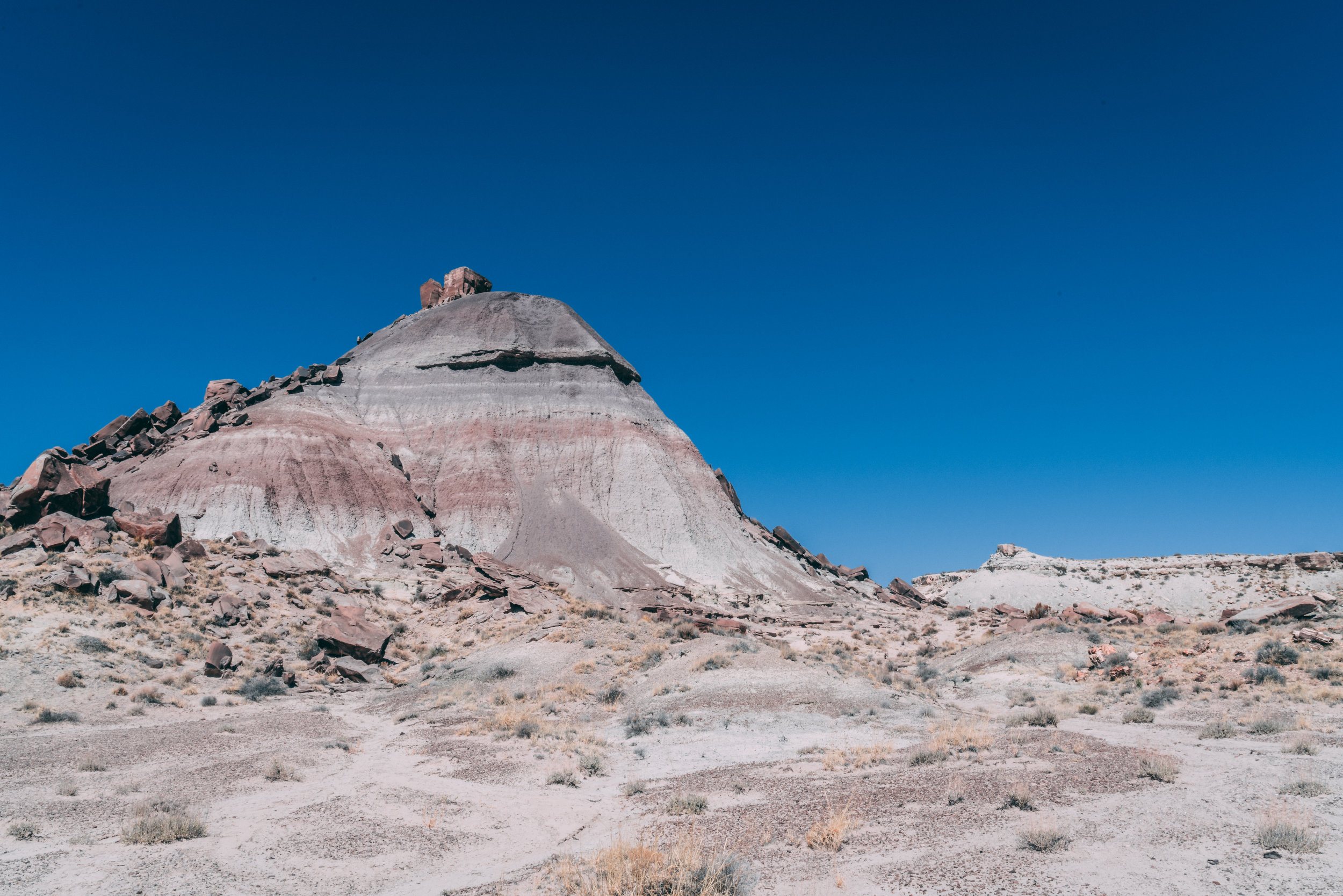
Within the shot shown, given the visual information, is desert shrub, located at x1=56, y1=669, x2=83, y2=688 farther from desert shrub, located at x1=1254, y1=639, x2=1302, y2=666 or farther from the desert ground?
desert shrub, located at x1=1254, y1=639, x2=1302, y2=666

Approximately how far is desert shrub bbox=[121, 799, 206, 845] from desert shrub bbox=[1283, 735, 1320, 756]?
14456 millimetres

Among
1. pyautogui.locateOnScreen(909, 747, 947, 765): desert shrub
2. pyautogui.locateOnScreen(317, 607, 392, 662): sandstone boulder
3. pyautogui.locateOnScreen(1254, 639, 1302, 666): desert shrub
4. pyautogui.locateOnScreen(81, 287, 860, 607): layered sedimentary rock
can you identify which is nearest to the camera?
pyautogui.locateOnScreen(909, 747, 947, 765): desert shrub

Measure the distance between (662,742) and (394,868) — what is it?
6.84 m

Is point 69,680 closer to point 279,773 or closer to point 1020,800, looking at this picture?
point 279,773

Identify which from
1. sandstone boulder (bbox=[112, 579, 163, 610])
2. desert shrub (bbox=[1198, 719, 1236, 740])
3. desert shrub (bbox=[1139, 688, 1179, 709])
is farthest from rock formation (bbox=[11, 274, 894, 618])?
desert shrub (bbox=[1198, 719, 1236, 740])

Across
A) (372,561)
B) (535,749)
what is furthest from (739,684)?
(372,561)

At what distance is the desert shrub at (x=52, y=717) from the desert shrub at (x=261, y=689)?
422 cm

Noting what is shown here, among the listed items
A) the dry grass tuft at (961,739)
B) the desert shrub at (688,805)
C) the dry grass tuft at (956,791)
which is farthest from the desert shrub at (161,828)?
the dry grass tuft at (961,739)

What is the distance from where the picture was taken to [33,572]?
24.5 metres

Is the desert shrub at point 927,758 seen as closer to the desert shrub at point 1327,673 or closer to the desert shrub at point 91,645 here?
the desert shrub at point 1327,673

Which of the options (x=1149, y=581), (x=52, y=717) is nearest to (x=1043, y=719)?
(x=52, y=717)

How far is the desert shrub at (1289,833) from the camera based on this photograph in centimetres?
629

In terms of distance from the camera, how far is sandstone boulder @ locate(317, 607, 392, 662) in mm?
25828

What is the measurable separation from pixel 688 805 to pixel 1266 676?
14.8 metres
